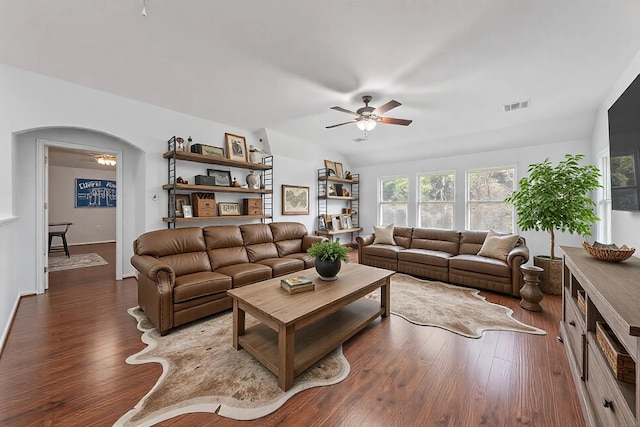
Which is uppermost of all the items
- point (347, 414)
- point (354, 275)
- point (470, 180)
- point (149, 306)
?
point (470, 180)

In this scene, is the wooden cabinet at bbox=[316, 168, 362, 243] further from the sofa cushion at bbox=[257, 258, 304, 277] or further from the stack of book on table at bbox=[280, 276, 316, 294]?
the stack of book on table at bbox=[280, 276, 316, 294]

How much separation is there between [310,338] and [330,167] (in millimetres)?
4613

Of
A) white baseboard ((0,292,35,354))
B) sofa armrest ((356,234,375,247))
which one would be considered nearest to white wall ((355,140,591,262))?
sofa armrest ((356,234,375,247))

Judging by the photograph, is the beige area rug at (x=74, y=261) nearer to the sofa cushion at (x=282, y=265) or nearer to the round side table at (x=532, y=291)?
the sofa cushion at (x=282, y=265)

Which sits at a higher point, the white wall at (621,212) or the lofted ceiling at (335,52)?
the lofted ceiling at (335,52)

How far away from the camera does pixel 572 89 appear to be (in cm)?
293

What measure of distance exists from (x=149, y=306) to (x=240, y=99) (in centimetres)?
268

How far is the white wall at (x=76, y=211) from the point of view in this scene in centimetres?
719

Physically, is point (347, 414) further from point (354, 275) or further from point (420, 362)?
point (354, 275)

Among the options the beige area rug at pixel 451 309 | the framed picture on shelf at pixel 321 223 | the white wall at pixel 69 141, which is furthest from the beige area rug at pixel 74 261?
the beige area rug at pixel 451 309

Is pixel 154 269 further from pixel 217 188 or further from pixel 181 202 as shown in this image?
pixel 217 188

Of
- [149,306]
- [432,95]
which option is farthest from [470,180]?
[149,306]

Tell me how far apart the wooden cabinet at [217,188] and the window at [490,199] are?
4.06 metres

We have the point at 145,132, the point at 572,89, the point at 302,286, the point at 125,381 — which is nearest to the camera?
the point at 125,381
